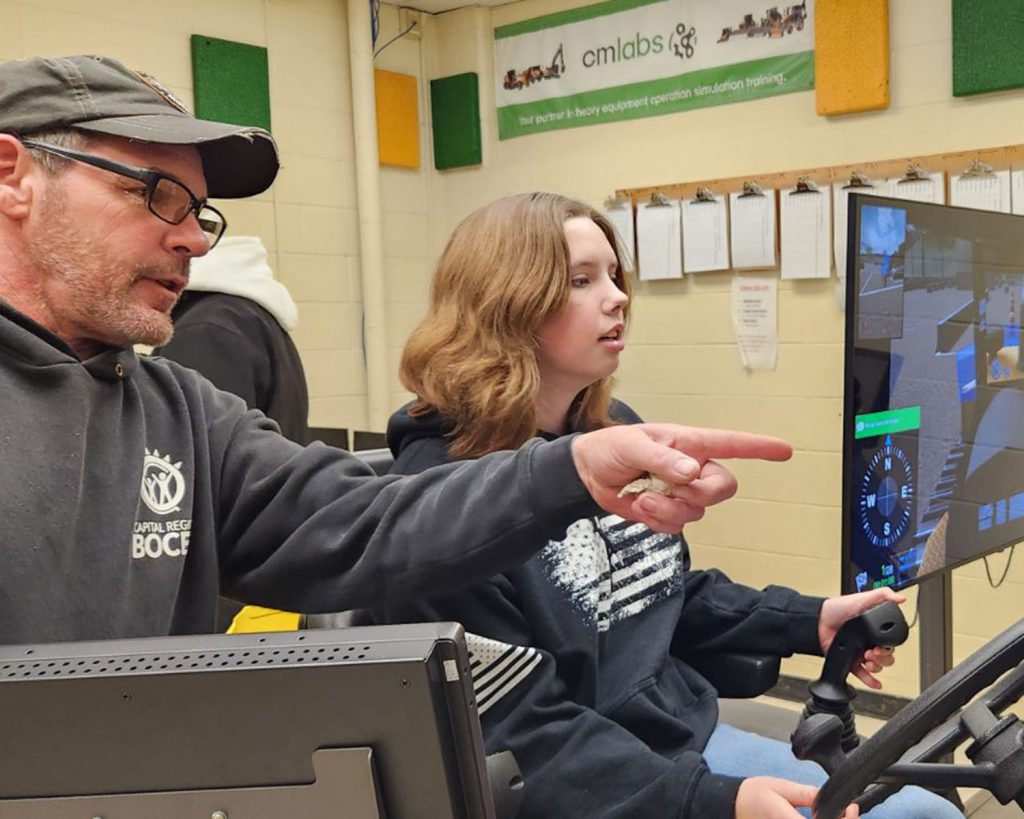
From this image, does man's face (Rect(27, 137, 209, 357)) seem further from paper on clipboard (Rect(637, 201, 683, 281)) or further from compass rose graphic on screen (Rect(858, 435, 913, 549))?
paper on clipboard (Rect(637, 201, 683, 281))

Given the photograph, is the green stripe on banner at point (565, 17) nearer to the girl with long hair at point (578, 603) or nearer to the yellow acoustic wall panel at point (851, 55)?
the yellow acoustic wall panel at point (851, 55)

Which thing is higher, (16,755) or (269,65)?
(269,65)

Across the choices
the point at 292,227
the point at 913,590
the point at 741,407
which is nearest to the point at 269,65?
the point at 292,227

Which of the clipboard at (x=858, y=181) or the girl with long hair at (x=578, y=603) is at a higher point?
the clipboard at (x=858, y=181)

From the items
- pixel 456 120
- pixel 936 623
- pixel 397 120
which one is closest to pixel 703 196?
pixel 456 120

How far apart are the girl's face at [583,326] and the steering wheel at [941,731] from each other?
0.92m

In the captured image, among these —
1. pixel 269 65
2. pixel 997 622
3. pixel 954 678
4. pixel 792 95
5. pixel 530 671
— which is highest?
pixel 269 65

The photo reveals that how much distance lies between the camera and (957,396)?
1595 millimetres

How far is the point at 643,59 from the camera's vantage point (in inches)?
158

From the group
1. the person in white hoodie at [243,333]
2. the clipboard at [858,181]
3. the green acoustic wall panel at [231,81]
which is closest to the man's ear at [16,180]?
the person in white hoodie at [243,333]

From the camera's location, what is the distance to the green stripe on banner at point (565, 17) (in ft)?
13.3

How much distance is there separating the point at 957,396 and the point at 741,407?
2272mm

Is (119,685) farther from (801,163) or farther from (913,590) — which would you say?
(801,163)

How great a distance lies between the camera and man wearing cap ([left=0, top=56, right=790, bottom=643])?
3.68 ft
